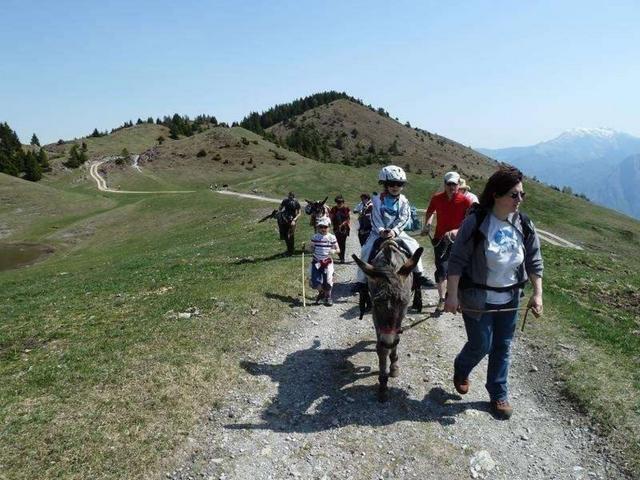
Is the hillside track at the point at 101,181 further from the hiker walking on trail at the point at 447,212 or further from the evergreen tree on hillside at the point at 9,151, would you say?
the hiker walking on trail at the point at 447,212

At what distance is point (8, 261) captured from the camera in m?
42.2

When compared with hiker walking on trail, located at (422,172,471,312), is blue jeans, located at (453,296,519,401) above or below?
below

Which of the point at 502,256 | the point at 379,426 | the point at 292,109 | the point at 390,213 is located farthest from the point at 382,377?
the point at 292,109

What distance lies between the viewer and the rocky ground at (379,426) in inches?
272

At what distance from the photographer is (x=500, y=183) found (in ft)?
22.9

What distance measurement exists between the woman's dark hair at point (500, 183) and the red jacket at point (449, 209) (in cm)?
430

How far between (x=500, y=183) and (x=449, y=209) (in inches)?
Answer: 183

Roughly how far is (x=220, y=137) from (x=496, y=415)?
3694 inches

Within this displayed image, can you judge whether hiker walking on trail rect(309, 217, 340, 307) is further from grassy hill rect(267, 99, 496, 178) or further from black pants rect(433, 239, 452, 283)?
grassy hill rect(267, 99, 496, 178)

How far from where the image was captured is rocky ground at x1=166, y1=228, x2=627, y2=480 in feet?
22.7

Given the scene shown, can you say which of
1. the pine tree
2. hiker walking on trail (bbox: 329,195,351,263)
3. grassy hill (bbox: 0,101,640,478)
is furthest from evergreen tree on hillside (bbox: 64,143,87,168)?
hiker walking on trail (bbox: 329,195,351,263)

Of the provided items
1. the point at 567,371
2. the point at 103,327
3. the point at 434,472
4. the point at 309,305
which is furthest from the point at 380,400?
the point at 103,327

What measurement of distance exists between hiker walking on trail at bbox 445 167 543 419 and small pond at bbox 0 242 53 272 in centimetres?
4342

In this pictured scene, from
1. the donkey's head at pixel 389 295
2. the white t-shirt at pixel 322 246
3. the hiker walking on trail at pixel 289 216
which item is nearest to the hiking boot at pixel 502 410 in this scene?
the donkey's head at pixel 389 295
